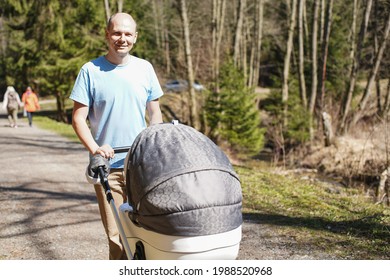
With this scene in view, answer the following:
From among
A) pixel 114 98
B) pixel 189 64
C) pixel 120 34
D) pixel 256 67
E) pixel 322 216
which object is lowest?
pixel 256 67

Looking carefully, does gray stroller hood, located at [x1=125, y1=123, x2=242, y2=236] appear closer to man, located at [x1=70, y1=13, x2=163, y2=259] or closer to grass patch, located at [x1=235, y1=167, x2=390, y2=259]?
man, located at [x1=70, y1=13, x2=163, y2=259]

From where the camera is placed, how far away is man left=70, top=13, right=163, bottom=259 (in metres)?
3.10

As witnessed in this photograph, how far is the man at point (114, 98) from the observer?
3.10m

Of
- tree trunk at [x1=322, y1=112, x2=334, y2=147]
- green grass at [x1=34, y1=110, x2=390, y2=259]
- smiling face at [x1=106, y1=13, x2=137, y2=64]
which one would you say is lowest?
tree trunk at [x1=322, y1=112, x2=334, y2=147]

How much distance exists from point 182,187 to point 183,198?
0.06 metres

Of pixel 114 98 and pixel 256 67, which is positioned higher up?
pixel 114 98

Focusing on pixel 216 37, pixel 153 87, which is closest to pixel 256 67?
pixel 216 37

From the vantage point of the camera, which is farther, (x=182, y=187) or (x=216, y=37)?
(x=216, y=37)

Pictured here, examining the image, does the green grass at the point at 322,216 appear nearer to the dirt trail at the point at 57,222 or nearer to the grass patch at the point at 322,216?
the grass patch at the point at 322,216

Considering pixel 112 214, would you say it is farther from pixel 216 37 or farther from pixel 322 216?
pixel 216 37

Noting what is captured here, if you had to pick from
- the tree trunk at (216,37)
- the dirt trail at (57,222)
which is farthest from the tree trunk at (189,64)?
the dirt trail at (57,222)

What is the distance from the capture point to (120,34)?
309 centimetres

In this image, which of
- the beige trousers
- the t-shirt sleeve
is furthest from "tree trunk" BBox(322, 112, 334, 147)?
the beige trousers

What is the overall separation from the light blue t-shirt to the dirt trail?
209 cm
